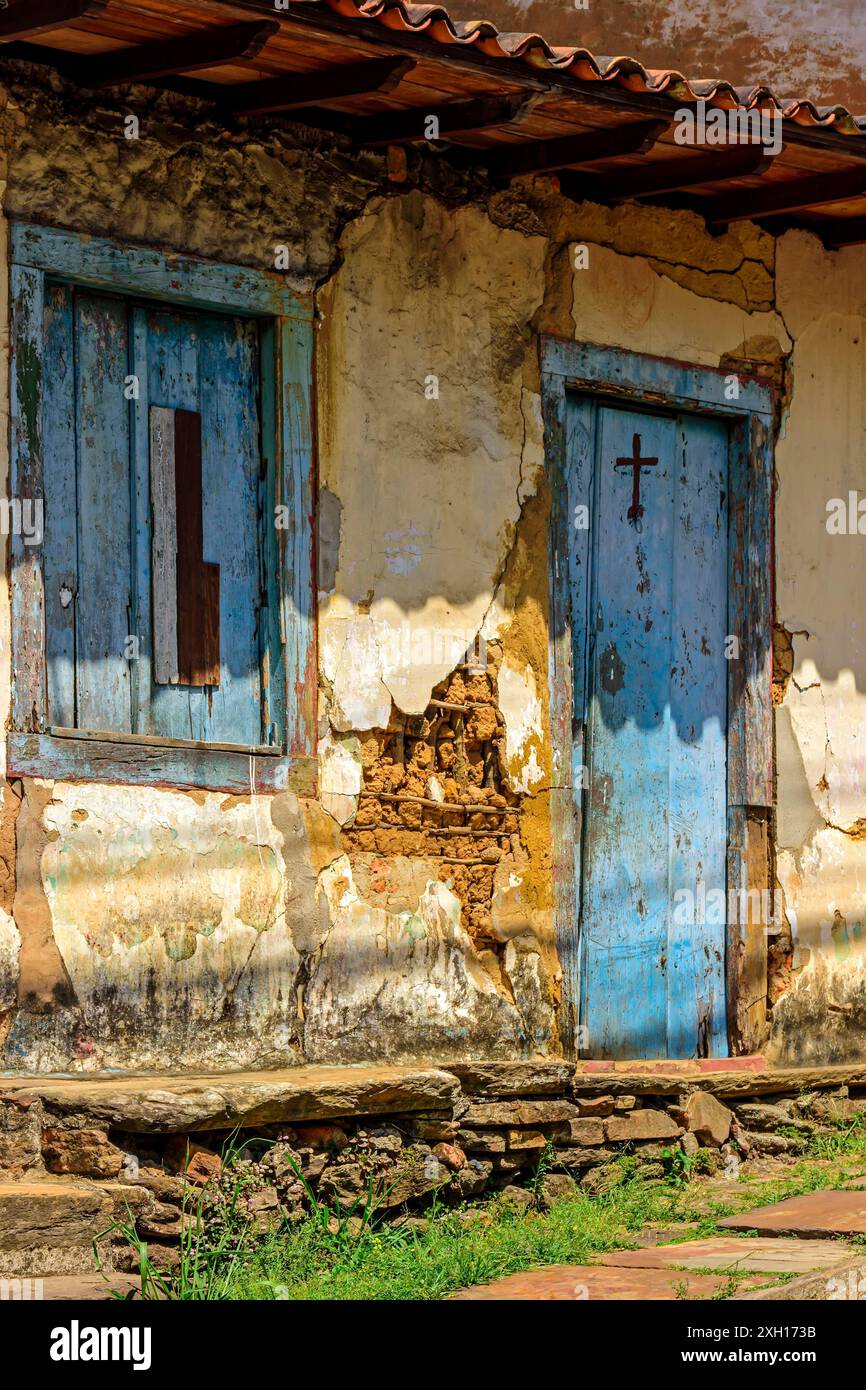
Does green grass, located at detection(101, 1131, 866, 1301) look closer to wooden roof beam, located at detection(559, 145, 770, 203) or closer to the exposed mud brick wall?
the exposed mud brick wall

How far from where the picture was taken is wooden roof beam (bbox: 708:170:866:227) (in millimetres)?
6895

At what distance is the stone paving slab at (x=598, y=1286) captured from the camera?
5074 millimetres

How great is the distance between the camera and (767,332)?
293 inches

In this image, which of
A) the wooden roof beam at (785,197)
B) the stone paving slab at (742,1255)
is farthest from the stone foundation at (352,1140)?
the wooden roof beam at (785,197)

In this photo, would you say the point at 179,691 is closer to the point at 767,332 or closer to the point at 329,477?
the point at 329,477

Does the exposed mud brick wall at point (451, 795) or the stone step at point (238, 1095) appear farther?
the exposed mud brick wall at point (451, 795)

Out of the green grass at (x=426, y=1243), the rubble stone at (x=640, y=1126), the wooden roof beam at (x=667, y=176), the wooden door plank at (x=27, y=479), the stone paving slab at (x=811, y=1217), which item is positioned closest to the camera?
the green grass at (x=426, y=1243)

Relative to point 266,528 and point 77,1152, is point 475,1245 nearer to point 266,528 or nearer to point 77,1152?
point 77,1152

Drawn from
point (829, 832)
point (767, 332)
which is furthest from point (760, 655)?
point (767, 332)

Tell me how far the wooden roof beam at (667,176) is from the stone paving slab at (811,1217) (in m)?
3.40

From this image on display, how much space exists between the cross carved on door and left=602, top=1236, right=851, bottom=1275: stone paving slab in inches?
102

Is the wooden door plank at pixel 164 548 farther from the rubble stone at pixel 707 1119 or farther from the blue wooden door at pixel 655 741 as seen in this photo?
the rubble stone at pixel 707 1119

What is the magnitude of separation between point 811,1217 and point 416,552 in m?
2.45

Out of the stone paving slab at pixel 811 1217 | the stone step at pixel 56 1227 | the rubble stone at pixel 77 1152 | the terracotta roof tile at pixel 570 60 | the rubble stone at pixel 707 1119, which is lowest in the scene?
the stone paving slab at pixel 811 1217
